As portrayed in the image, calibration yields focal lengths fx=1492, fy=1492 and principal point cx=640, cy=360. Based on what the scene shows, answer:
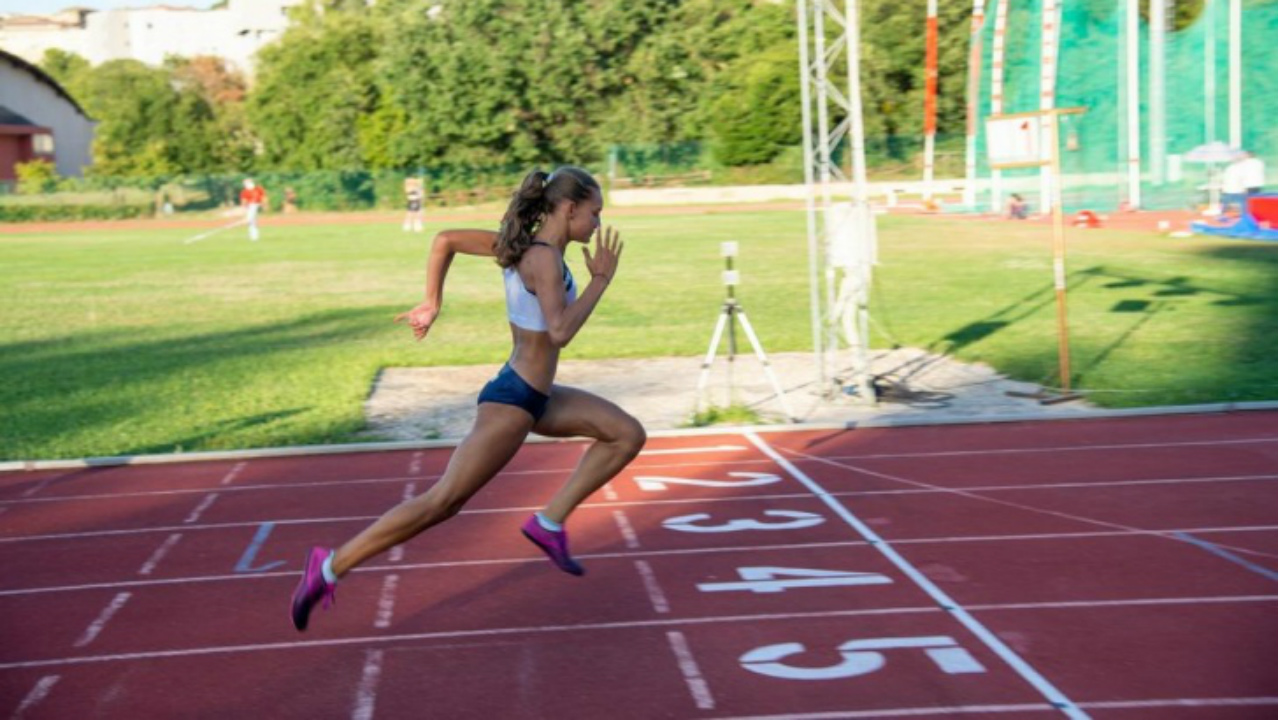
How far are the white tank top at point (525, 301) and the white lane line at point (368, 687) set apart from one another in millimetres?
1512

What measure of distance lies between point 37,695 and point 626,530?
3.49 meters

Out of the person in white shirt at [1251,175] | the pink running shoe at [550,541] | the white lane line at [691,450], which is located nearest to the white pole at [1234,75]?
the person in white shirt at [1251,175]

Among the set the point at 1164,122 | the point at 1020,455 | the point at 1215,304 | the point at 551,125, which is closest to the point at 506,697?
the point at 1020,455

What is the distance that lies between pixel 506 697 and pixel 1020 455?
589 centimetres

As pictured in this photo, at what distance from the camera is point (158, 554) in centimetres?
826

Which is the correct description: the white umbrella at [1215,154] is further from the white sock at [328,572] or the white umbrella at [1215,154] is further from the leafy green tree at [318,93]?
the leafy green tree at [318,93]

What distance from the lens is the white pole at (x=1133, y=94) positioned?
39188 millimetres

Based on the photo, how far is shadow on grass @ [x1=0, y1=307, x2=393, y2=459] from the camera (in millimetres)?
12609

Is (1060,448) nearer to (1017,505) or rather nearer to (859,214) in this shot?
(1017,505)

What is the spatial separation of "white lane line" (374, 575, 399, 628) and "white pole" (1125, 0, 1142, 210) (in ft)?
116

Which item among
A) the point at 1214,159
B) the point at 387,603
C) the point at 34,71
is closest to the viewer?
the point at 387,603

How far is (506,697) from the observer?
5668 millimetres

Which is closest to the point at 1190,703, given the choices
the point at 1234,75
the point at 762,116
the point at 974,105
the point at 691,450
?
the point at 691,450

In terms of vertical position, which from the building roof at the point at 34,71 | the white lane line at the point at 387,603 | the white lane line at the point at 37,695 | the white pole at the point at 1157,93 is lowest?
the white lane line at the point at 387,603
